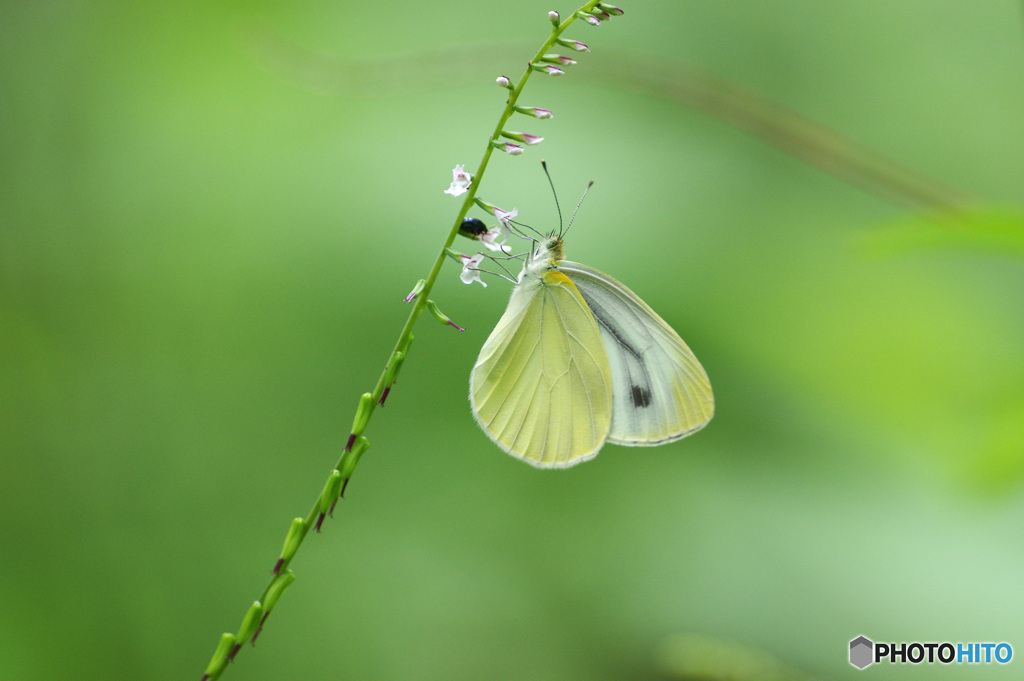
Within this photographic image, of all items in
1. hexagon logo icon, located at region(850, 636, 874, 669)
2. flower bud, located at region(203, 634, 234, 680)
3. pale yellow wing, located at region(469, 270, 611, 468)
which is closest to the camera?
flower bud, located at region(203, 634, 234, 680)

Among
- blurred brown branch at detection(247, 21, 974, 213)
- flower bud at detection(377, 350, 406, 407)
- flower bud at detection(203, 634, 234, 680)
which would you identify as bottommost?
flower bud at detection(203, 634, 234, 680)

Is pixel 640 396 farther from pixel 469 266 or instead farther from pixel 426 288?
pixel 426 288

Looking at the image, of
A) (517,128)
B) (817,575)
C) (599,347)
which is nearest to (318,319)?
(517,128)

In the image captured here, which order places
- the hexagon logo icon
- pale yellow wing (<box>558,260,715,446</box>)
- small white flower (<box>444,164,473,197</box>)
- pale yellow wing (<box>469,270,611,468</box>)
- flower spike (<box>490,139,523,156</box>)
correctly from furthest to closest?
the hexagon logo icon
pale yellow wing (<box>558,260,715,446</box>)
pale yellow wing (<box>469,270,611,468</box>)
small white flower (<box>444,164,473,197</box>)
flower spike (<box>490,139,523,156</box>)

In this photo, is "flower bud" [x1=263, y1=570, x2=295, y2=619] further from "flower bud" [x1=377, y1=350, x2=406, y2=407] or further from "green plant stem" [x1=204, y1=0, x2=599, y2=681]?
"flower bud" [x1=377, y1=350, x2=406, y2=407]

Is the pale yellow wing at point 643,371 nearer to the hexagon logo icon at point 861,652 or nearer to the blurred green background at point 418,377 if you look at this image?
the blurred green background at point 418,377

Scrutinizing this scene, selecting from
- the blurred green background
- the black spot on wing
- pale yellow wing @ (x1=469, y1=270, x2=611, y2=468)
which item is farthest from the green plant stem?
the blurred green background

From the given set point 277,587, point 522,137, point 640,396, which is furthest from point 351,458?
point 640,396

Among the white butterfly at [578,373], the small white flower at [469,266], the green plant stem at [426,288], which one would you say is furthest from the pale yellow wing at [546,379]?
the green plant stem at [426,288]

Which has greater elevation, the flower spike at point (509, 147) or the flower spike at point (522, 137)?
the flower spike at point (522, 137)
